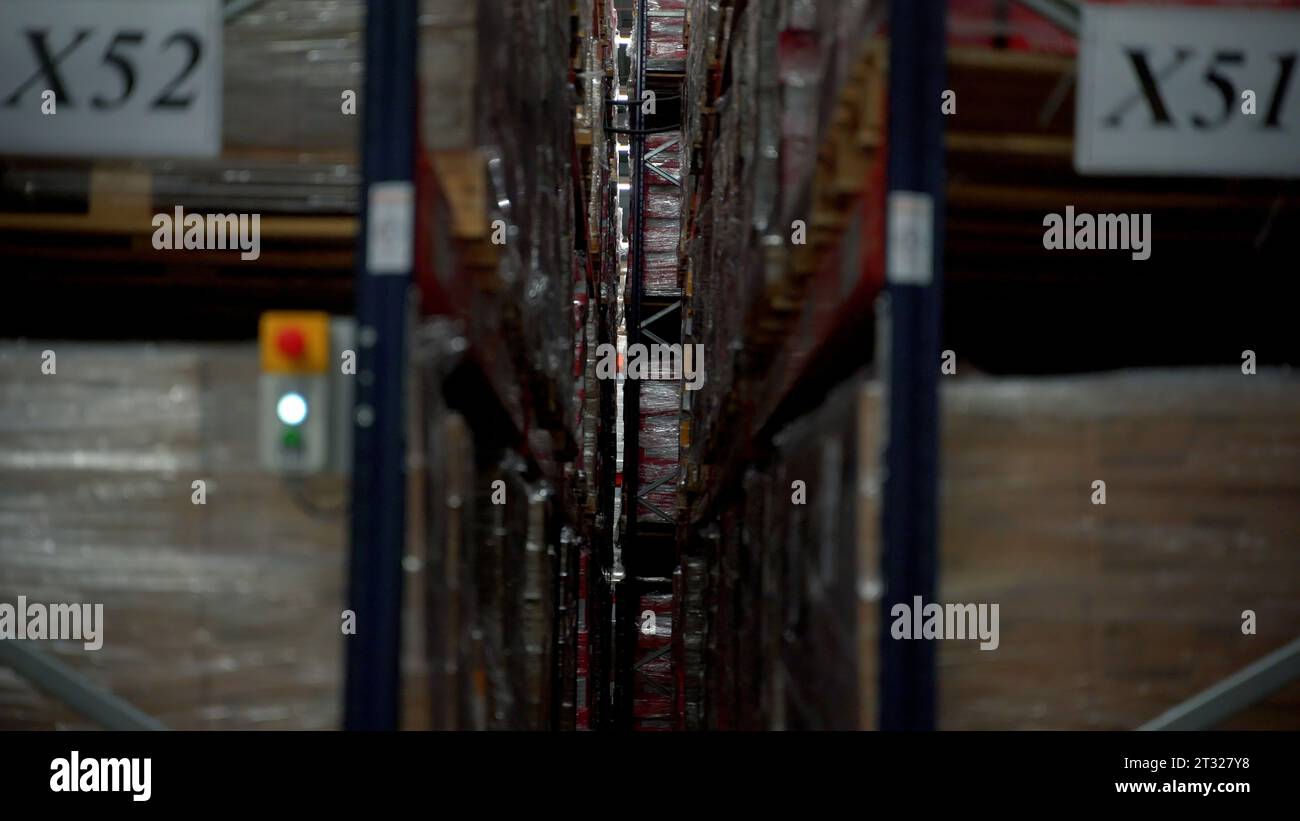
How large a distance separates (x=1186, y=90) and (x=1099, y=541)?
116 cm

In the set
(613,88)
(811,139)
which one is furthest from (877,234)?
(613,88)

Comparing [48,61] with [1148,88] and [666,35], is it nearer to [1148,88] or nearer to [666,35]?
[1148,88]

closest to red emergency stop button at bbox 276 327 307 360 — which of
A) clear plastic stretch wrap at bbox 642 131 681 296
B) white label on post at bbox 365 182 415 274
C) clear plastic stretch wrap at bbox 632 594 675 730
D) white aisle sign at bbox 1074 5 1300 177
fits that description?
white label on post at bbox 365 182 415 274

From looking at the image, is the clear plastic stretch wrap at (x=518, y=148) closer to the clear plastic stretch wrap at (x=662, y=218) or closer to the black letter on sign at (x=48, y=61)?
the black letter on sign at (x=48, y=61)

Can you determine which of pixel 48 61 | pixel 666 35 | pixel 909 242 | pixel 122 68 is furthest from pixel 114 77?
pixel 666 35

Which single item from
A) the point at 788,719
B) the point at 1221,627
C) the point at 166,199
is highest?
the point at 166,199

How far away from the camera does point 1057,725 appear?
3.05 m

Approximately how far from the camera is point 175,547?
310 centimetres

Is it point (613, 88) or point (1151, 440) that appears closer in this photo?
point (1151, 440)

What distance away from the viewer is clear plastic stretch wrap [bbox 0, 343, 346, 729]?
306 centimetres

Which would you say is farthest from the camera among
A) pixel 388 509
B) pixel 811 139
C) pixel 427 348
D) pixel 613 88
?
pixel 613 88

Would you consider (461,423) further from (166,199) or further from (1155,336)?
(1155,336)

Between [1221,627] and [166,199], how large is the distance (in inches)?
121

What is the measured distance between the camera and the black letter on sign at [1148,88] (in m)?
2.96
